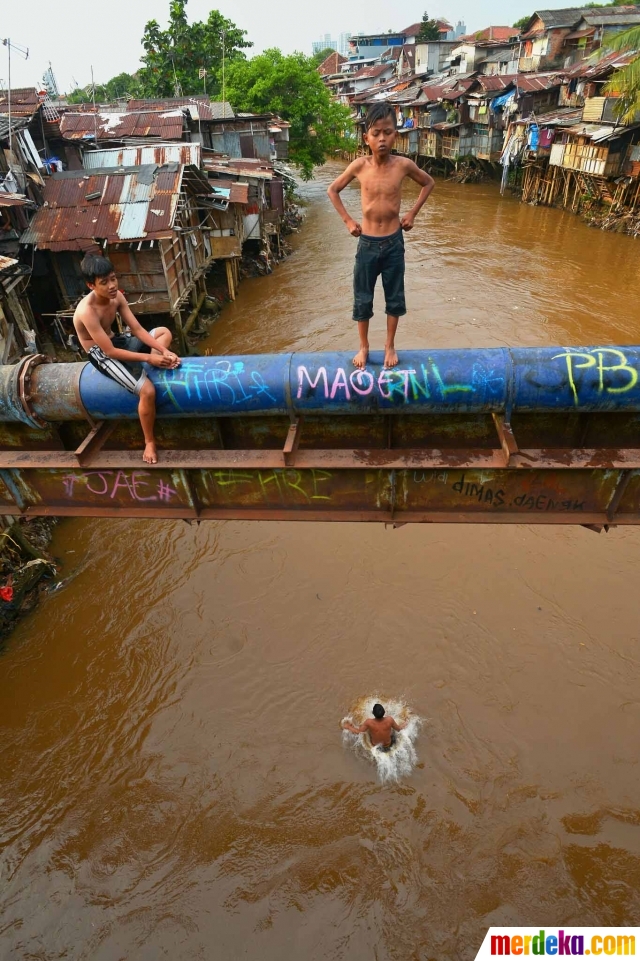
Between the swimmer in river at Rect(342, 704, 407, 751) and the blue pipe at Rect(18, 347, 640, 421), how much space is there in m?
4.14

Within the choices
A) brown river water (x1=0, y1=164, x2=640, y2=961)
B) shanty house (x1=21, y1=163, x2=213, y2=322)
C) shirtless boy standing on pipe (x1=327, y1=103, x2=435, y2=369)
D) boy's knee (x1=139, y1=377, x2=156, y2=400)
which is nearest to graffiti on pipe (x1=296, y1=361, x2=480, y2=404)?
shirtless boy standing on pipe (x1=327, y1=103, x2=435, y2=369)

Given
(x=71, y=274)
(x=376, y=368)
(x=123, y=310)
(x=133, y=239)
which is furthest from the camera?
(x=71, y=274)

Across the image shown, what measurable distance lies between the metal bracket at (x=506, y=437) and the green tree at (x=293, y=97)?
27848mm

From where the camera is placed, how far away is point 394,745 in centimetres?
677

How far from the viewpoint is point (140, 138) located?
18.7 metres

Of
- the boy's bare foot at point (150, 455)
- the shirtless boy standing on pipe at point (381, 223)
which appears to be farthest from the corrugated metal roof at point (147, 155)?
the boy's bare foot at point (150, 455)

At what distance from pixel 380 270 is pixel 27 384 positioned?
291 cm

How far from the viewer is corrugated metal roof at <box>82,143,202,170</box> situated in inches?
601

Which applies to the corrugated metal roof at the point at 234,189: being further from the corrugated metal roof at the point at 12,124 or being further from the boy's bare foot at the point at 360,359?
the boy's bare foot at the point at 360,359

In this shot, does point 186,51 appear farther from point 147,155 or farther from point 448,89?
point 147,155

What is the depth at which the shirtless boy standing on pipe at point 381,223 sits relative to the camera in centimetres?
391

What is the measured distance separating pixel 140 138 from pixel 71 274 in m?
8.14

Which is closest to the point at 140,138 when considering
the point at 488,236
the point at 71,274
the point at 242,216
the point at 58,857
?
the point at 242,216

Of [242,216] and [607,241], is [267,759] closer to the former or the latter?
[242,216]
